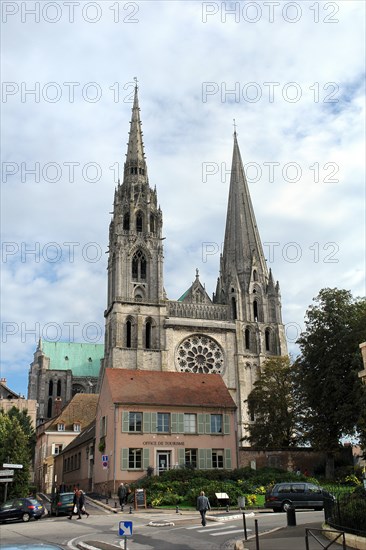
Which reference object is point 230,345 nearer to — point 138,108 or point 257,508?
point 138,108

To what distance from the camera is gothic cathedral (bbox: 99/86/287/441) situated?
7306 cm

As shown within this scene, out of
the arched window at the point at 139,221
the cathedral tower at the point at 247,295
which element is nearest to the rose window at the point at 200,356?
the cathedral tower at the point at 247,295

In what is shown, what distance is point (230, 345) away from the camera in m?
76.8

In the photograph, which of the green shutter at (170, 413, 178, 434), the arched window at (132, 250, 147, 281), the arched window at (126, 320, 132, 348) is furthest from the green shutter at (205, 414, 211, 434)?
the arched window at (132, 250, 147, 281)

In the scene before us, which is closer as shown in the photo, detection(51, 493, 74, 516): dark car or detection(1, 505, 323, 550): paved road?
detection(1, 505, 323, 550): paved road

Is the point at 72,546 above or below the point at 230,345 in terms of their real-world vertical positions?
below

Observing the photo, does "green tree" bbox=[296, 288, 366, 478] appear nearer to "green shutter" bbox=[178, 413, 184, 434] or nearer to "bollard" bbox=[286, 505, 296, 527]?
"green shutter" bbox=[178, 413, 184, 434]

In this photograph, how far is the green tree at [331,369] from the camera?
130ft

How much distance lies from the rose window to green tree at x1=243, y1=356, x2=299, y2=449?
14.2 metres

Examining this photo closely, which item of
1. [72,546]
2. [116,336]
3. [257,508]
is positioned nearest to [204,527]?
[72,546]

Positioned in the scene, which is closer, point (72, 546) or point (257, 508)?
point (72, 546)

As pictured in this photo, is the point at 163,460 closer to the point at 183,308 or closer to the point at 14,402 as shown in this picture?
the point at 14,402

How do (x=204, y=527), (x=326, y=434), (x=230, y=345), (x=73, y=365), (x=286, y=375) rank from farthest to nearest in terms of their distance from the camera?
1. (x=73, y=365)
2. (x=230, y=345)
3. (x=286, y=375)
4. (x=326, y=434)
5. (x=204, y=527)

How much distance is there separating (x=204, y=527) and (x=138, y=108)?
81.0 m
